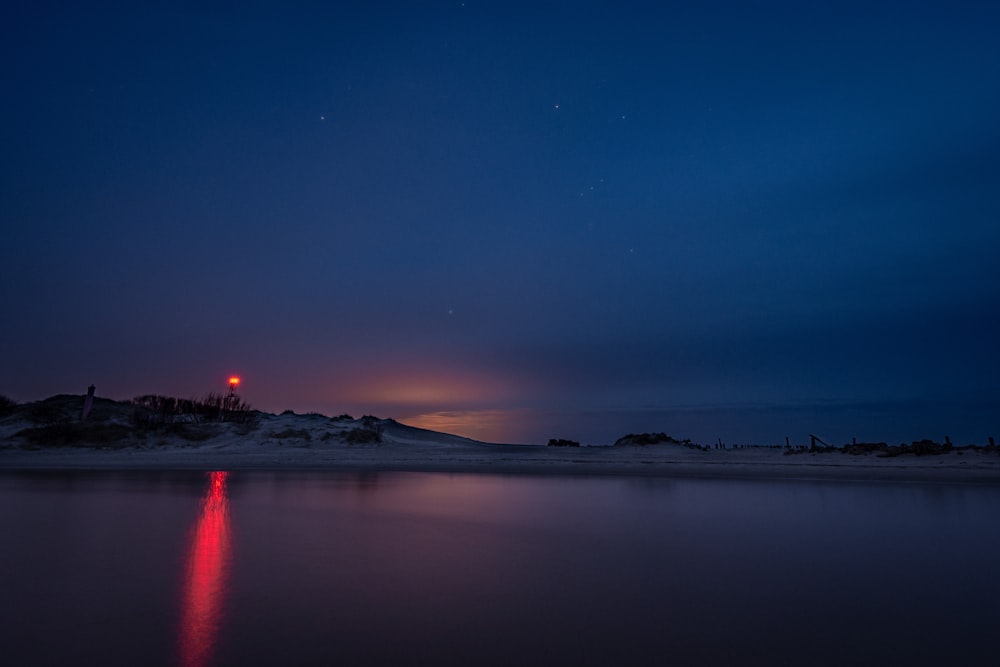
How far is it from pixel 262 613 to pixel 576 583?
2.25 metres

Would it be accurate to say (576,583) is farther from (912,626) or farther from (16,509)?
(16,509)

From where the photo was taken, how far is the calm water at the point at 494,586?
2732mm

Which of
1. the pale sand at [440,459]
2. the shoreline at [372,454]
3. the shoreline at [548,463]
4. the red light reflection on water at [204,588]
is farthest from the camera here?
the shoreline at [372,454]

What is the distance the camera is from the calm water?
108 inches

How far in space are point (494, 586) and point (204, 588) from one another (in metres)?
2.16

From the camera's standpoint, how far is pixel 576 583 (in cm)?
405

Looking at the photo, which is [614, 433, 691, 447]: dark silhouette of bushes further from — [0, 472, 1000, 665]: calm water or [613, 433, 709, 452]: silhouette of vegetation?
[0, 472, 1000, 665]: calm water

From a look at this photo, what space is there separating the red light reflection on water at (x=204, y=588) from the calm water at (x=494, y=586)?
0.06 ft

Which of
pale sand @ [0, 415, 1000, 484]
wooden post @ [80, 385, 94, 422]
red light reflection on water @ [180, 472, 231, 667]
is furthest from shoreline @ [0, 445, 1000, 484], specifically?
red light reflection on water @ [180, 472, 231, 667]

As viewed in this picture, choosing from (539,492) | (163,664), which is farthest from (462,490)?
(163,664)

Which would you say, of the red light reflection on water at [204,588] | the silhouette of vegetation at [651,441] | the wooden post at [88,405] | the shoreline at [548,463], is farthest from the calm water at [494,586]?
the wooden post at [88,405]

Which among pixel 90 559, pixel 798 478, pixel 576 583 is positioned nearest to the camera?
pixel 576 583

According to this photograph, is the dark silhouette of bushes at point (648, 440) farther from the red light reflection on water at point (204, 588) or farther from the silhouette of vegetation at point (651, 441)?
the red light reflection on water at point (204, 588)

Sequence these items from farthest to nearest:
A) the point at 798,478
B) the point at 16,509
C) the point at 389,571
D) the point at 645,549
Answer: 1. the point at 798,478
2. the point at 16,509
3. the point at 645,549
4. the point at 389,571
